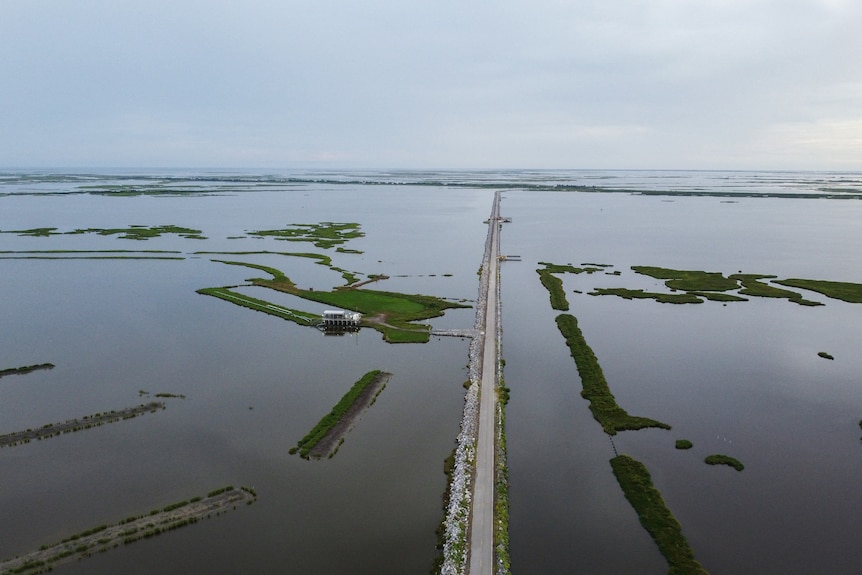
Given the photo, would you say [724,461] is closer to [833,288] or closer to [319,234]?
[833,288]

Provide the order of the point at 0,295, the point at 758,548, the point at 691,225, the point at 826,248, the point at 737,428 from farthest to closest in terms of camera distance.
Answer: the point at 691,225, the point at 826,248, the point at 0,295, the point at 737,428, the point at 758,548

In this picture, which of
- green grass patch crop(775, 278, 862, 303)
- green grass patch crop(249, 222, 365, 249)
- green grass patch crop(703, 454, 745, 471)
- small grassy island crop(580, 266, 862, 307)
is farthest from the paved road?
green grass patch crop(249, 222, 365, 249)

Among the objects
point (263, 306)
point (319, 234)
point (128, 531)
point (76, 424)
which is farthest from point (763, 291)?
point (319, 234)

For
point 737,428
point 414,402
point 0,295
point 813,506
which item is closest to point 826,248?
point 737,428

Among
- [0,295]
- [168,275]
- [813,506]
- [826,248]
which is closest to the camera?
[813,506]

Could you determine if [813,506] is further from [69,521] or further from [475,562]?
[69,521]

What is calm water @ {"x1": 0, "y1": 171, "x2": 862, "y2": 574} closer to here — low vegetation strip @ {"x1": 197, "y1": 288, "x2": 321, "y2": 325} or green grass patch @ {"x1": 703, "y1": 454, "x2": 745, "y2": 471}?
green grass patch @ {"x1": 703, "y1": 454, "x2": 745, "y2": 471}

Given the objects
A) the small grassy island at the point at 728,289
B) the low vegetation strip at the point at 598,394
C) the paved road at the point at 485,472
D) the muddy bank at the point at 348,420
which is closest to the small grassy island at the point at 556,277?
the small grassy island at the point at 728,289
